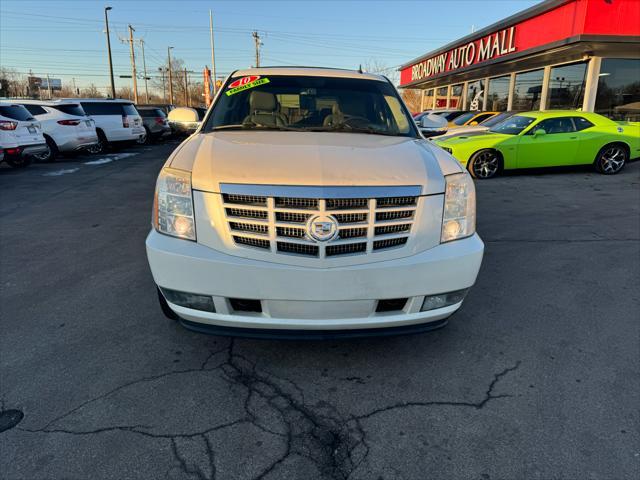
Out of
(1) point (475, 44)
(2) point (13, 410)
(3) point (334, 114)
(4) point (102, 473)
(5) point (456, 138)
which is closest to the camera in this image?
(4) point (102, 473)

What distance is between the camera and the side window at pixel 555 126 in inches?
393

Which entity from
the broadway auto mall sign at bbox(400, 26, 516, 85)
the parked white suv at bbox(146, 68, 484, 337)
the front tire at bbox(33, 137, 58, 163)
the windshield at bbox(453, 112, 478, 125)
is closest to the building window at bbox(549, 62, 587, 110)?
the broadway auto mall sign at bbox(400, 26, 516, 85)

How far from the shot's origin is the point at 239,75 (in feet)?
14.0

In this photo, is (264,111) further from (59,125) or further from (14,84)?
(14,84)

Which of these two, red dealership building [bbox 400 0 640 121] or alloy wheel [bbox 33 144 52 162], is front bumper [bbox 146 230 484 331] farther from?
red dealership building [bbox 400 0 640 121]

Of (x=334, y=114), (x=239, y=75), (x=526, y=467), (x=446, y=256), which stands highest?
(x=239, y=75)

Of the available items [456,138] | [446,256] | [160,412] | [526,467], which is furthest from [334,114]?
[456,138]

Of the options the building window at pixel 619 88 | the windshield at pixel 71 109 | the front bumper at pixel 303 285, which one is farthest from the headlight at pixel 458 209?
the building window at pixel 619 88

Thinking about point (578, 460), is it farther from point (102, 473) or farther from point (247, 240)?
point (102, 473)

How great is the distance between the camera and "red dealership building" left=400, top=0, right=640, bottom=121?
13.1 meters

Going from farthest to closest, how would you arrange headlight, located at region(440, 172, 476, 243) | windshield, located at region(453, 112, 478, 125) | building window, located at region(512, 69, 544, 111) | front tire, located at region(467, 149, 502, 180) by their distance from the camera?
building window, located at region(512, 69, 544, 111), windshield, located at region(453, 112, 478, 125), front tire, located at region(467, 149, 502, 180), headlight, located at region(440, 172, 476, 243)

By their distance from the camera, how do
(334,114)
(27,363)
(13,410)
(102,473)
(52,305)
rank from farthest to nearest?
(334,114) → (52,305) → (27,363) → (13,410) → (102,473)

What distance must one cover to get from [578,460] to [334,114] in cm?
298

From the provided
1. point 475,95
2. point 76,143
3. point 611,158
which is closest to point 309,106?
point 611,158
